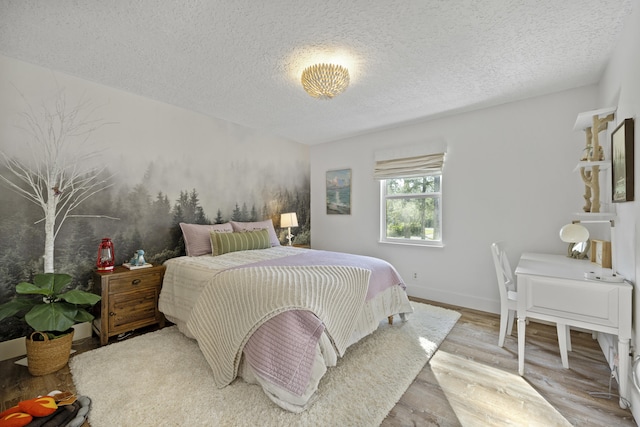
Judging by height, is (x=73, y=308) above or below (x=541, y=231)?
below

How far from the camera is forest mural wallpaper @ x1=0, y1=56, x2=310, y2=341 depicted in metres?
2.29

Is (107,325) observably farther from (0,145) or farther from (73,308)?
(0,145)

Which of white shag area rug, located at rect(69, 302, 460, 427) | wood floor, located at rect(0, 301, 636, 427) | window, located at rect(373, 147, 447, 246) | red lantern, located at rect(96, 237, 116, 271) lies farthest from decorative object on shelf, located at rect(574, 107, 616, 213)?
red lantern, located at rect(96, 237, 116, 271)

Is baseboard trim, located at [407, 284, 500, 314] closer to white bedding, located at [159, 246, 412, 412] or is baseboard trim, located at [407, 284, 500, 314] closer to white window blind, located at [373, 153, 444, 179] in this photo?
white bedding, located at [159, 246, 412, 412]

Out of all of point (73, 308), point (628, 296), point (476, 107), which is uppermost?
point (476, 107)

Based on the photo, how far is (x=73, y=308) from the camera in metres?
2.12

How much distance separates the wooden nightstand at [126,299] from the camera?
241cm

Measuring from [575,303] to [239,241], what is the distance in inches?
119

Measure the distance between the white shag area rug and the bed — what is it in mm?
102

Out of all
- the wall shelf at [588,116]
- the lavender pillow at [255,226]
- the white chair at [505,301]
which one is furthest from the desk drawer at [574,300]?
the lavender pillow at [255,226]

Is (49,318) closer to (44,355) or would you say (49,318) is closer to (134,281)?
(44,355)

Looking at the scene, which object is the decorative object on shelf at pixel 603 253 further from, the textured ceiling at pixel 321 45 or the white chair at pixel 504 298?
the textured ceiling at pixel 321 45

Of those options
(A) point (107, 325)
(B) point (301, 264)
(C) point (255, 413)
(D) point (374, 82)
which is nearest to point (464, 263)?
(B) point (301, 264)

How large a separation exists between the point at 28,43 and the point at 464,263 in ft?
15.3
